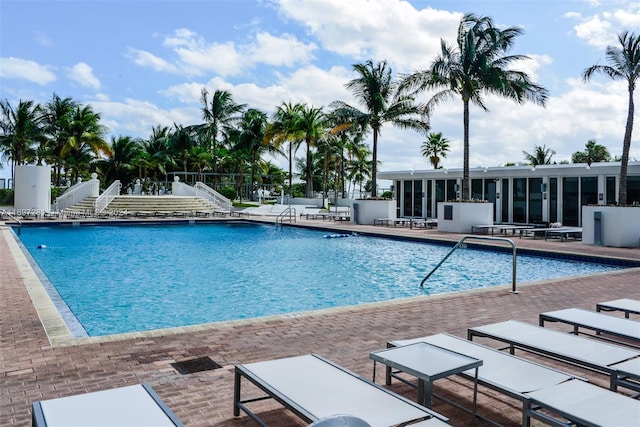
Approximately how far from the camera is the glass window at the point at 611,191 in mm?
19930

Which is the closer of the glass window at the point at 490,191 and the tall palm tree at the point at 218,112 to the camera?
the glass window at the point at 490,191

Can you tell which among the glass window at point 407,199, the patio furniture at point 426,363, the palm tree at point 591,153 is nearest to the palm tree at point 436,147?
the palm tree at point 591,153

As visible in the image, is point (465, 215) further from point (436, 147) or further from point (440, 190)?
point (436, 147)

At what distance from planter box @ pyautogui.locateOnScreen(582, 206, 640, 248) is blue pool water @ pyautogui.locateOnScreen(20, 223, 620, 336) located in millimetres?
3378

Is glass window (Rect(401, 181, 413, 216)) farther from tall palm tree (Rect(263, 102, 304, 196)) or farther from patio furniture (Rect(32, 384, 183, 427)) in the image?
patio furniture (Rect(32, 384, 183, 427))

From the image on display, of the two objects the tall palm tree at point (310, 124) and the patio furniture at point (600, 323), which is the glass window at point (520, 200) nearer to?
the tall palm tree at point (310, 124)

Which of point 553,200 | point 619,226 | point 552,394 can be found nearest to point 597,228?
point 619,226

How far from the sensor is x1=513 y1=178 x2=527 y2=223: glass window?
74.5 ft

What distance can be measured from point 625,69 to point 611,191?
20.2 feet

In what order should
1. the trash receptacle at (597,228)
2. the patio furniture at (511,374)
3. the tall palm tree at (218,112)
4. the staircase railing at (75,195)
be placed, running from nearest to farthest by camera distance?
the patio furniture at (511,374)
the trash receptacle at (597,228)
the staircase railing at (75,195)
the tall palm tree at (218,112)

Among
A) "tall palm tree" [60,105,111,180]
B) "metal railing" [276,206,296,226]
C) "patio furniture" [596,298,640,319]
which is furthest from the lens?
"tall palm tree" [60,105,111,180]

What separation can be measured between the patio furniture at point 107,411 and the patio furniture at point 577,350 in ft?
9.14

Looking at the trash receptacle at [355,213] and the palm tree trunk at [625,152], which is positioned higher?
the palm tree trunk at [625,152]

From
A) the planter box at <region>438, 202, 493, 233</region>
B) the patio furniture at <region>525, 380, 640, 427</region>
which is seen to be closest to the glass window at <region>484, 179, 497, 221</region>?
the planter box at <region>438, 202, 493, 233</region>
